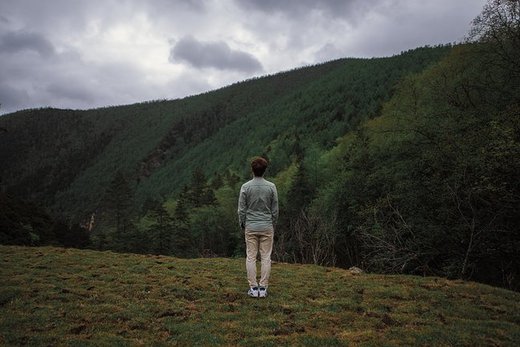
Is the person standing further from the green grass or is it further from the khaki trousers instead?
the green grass

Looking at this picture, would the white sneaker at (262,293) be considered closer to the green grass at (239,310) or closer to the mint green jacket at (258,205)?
the green grass at (239,310)

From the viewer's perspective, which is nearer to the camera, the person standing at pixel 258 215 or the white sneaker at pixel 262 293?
the person standing at pixel 258 215

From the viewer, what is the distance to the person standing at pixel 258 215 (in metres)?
11.6

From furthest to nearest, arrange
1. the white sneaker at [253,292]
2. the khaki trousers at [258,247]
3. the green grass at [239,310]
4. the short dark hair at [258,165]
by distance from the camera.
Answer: the white sneaker at [253,292] < the khaki trousers at [258,247] < the short dark hair at [258,165] < the green grass at [239,310]

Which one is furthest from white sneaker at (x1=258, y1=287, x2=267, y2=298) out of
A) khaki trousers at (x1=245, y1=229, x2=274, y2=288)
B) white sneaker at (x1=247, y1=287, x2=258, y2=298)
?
khaki trousers at (x1=245, y1=229, x2=274, y2=288)

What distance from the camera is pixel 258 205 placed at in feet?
38.2

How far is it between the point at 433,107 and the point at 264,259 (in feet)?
101

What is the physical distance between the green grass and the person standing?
1.23 meters

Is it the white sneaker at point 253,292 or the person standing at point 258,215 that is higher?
the person standing at point 258,215

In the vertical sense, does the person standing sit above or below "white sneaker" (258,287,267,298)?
above

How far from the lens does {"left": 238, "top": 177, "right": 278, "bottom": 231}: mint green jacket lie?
1159 cm

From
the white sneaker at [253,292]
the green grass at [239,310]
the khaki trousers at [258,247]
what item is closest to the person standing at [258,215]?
the khaki trousers at [258,247]

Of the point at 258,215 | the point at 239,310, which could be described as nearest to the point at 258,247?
the point at 258,215

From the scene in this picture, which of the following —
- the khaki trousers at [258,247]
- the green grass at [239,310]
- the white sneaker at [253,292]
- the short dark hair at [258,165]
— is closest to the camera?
the green grass at [239,310]
